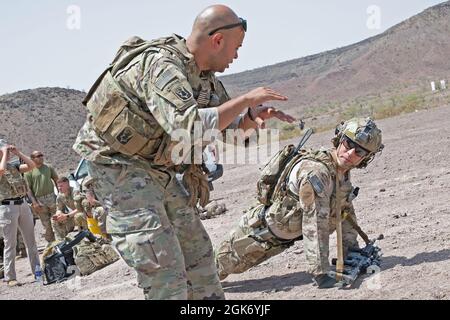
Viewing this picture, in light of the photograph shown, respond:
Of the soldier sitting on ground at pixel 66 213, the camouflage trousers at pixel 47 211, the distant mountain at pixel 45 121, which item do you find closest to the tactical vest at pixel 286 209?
the soldier sitting on ground at pixel 66 213

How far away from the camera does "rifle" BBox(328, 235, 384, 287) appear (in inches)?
213

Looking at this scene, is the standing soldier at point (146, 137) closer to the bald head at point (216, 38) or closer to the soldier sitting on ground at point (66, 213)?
the bald head at point (216, 38)

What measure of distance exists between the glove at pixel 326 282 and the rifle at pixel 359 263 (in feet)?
0.10

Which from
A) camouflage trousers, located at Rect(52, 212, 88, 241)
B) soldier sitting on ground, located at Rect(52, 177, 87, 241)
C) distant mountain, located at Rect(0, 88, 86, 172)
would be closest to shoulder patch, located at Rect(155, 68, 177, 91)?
soldier sitting on ground, located at Rect(52, 177, 87, 241)

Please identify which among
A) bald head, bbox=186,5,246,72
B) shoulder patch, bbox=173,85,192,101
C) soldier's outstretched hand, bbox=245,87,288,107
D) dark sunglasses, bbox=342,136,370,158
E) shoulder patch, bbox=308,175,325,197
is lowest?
shoulder patch, bbox=308,175,325,197

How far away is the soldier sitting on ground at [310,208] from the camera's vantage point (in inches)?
209

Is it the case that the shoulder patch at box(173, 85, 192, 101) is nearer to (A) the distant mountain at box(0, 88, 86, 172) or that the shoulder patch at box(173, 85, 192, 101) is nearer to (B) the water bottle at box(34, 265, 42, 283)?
(B) the water bottle at box(34, 265, 42, 283)

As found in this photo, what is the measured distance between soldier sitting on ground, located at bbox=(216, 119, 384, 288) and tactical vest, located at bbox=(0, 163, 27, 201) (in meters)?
3.61

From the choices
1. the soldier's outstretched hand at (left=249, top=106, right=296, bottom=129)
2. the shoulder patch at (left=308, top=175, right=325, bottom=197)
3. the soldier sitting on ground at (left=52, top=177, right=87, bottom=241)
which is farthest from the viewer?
the soldier sitting on ground at (left=52, top=177, right=87, bottom=241)

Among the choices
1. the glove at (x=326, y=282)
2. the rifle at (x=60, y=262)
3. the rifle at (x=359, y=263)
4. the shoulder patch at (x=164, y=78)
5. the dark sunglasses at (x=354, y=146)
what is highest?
the shoulder patch at (x=164, y=78)

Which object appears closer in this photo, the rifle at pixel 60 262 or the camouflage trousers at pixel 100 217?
the rifle at pixel 60 262

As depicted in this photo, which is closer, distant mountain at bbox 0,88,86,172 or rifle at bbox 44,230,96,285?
rifle at bbox 44,230,96,285

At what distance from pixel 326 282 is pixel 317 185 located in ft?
2.37
